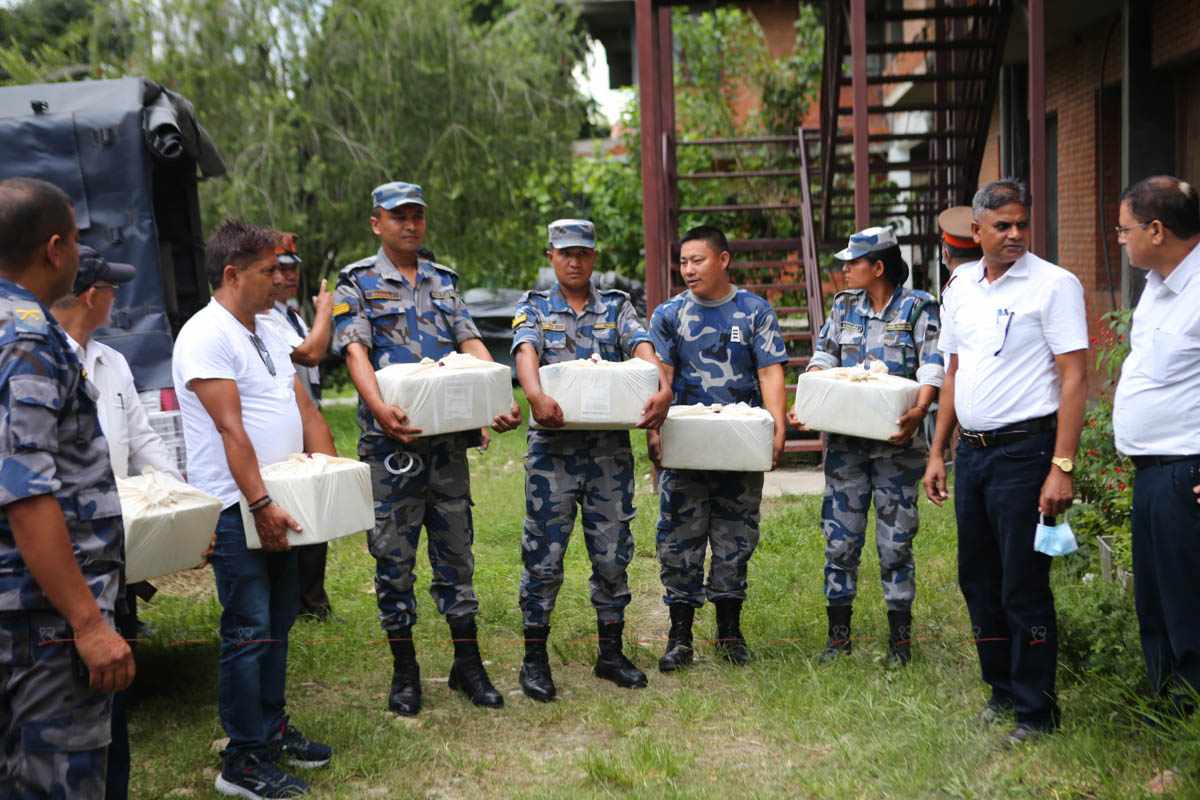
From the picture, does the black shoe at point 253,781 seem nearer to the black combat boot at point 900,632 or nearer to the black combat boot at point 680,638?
the black combat boot at point 680,638

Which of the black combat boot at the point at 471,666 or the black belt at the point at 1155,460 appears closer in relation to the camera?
the black belt at the point at 1155,460

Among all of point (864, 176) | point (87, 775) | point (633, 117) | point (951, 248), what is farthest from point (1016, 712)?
point (633, 117)

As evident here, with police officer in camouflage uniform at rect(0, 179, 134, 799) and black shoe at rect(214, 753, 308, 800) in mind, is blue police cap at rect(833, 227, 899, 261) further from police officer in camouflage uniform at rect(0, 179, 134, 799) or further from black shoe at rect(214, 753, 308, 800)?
police officer in camouflage uniform at rect(0, 179, 134, 799)

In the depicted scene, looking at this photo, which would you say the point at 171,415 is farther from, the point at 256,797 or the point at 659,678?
the point at 659,678

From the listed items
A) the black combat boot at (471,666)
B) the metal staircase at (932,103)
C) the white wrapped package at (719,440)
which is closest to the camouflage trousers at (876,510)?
the white wrapped package at (719,440)

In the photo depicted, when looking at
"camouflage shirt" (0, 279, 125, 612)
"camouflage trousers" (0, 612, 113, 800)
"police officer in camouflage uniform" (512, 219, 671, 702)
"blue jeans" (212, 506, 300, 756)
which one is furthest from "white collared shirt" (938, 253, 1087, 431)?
"camouflage trousers" (0, 612, 113, 800)

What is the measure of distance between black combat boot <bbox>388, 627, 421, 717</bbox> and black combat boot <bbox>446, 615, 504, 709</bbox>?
19 cm

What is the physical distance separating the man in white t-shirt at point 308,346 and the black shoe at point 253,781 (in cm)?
133

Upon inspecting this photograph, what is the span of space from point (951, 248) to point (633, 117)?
1361cm

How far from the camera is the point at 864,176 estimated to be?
28.0ft

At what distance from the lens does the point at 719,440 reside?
5078 millimetres

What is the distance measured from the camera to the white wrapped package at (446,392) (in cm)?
462

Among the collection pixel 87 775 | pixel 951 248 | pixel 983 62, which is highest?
pixel 983 62

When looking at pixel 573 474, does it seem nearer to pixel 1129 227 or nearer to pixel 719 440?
pixel 719 440
